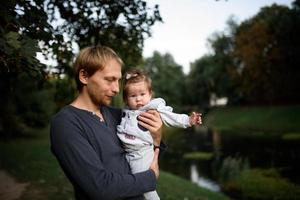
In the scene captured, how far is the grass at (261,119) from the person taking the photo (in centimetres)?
3491

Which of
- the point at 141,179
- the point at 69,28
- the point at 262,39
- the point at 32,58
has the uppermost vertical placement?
the point at 262,39

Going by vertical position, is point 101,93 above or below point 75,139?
above

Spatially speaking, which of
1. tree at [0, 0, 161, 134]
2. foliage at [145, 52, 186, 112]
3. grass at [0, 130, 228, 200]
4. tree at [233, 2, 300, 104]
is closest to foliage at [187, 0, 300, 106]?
tree at [233, 2, 300, 104]

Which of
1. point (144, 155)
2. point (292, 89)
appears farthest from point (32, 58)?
point (292, 89)

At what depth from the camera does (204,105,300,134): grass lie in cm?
3491

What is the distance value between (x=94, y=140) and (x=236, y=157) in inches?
805

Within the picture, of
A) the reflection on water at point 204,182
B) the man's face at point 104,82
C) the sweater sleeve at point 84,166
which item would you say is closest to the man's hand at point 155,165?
the sweater sleeve at point 84,166

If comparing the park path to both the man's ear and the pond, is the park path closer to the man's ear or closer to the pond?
the pond

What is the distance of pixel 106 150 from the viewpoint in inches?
100.0

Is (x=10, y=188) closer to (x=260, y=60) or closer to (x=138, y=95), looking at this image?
(x=138, y=95)

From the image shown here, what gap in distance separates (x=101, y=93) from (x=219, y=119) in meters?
47.4

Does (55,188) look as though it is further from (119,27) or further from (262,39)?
(262,39)

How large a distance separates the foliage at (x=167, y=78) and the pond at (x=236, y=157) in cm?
3637

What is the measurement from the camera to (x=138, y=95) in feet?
11.4
